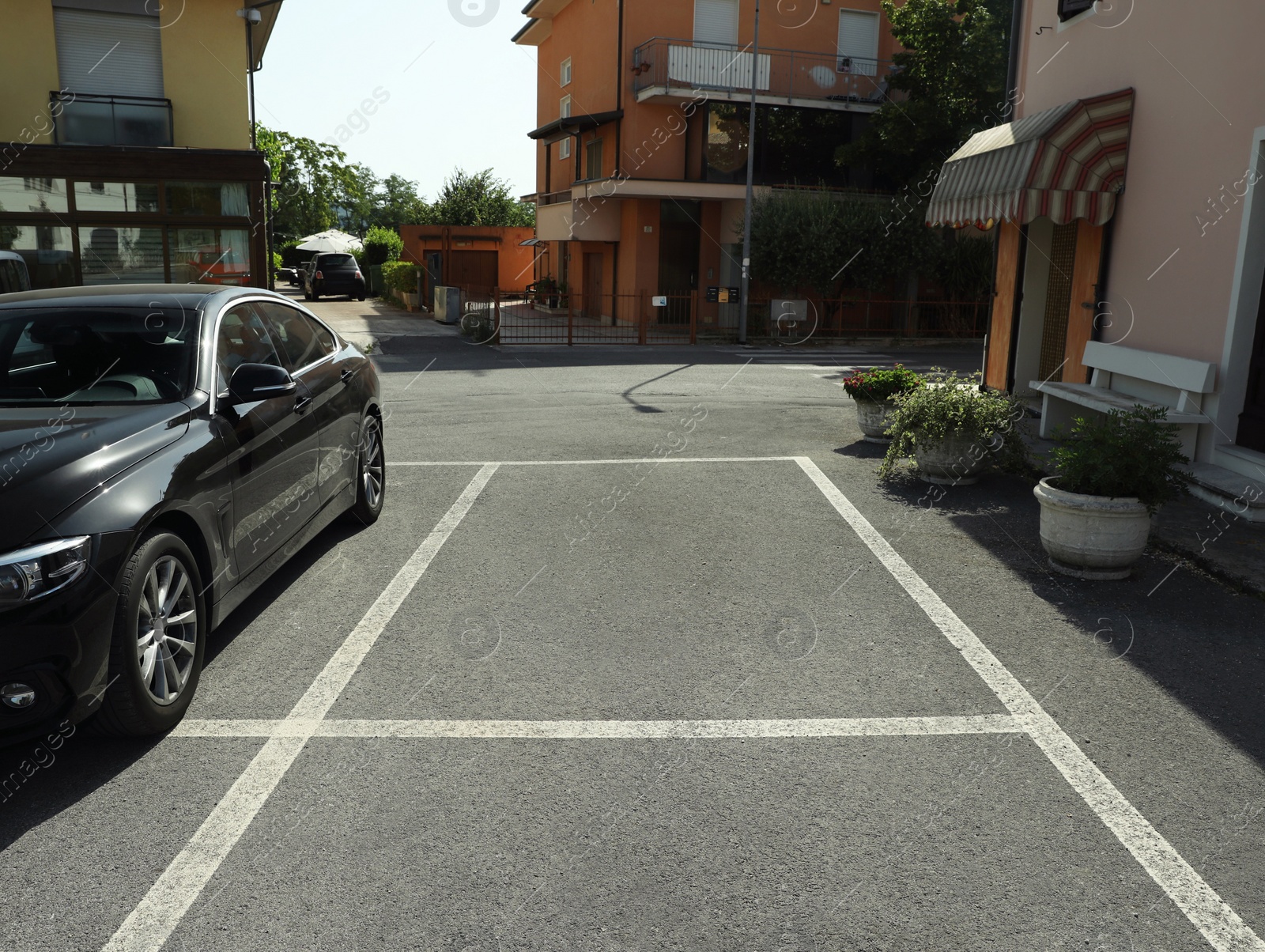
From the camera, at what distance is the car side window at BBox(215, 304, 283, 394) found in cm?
518

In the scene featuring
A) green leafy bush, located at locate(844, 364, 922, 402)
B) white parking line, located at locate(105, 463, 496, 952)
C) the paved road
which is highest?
green leafy bush, located at locate(844, 364, 922, 402)

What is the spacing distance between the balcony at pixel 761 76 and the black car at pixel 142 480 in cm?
2418

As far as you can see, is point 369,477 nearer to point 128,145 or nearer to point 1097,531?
point 1097,531

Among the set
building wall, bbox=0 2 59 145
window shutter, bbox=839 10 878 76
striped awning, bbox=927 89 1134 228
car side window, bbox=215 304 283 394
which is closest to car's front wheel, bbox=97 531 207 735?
car side window, bbox=215 304 283 394

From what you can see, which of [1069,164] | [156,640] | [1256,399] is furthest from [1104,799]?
[1069,164]

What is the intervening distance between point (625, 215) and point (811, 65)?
21.9ft

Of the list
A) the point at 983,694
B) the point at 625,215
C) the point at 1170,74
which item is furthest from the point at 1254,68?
the point at 625,215

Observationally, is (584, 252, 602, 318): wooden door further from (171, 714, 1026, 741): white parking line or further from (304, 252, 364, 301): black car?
(171, 714, 1026, 741): white parking line

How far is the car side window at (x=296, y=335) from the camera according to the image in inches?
240

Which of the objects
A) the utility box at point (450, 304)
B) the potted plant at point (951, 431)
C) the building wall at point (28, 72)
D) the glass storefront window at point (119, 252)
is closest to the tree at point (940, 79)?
the utility box at point (450, 304)

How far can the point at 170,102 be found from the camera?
22281 millimetres

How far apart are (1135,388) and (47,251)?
20.3 metres

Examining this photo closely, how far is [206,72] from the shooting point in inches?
891

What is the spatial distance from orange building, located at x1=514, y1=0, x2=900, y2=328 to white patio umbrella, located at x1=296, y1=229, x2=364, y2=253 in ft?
66.9
